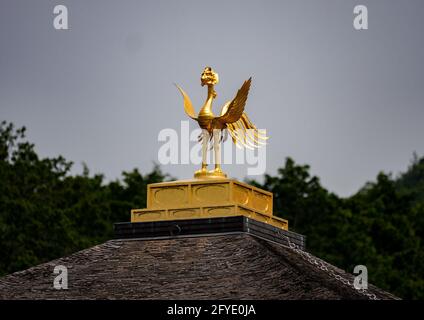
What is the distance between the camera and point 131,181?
8175cm

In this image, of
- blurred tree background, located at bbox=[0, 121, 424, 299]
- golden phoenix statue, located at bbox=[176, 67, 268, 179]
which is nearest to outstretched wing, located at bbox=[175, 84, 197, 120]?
golden phoenix statue, located at bbox=[176, 67, 268, 179]

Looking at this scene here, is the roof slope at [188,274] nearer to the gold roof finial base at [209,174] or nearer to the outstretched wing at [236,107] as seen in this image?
the gold roof finial base at [209,174]

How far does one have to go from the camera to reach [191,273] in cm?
3862

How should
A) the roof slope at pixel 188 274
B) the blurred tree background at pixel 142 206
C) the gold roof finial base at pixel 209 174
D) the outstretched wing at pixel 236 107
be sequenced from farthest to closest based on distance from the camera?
the blurred tree background at pixel 142 206
the outstretched wing at pixel 236 107
the gold roof finial base at pixel 209 174
the roof slope at pixel 188 274

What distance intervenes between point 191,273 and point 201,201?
340 centimetres

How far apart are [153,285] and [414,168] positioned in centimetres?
9350

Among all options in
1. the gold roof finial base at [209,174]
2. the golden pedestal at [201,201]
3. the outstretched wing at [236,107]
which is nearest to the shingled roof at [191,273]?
the golden pedestal at [201,201]

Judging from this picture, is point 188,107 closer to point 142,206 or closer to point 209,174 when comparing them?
point 209,174

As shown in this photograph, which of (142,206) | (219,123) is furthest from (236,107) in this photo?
(142,206)

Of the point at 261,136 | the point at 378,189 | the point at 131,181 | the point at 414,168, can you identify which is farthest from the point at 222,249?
the point at 414,168

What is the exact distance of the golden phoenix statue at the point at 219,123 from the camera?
4294cm

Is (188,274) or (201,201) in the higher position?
(201,201)

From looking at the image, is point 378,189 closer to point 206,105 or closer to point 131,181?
point 131,181

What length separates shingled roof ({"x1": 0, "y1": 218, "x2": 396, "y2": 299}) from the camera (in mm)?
37094
